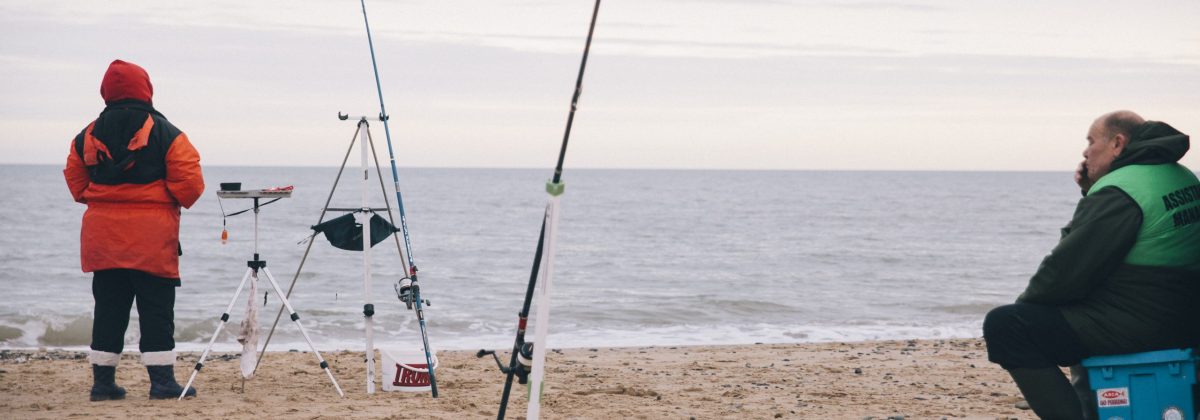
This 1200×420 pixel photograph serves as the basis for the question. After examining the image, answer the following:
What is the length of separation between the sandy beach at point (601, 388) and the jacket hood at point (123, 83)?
1.50 m

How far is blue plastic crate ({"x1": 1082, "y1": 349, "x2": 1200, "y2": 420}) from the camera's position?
3566 mm

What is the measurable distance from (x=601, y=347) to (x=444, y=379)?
2.63 metres

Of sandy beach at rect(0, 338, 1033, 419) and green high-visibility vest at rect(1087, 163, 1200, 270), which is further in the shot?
sandy beach at rect(0, 338, 1033, 419)

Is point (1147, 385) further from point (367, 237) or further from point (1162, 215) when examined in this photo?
point (367, 237)

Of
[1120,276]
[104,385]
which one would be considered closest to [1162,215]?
[1120,276]

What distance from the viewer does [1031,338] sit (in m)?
3.72

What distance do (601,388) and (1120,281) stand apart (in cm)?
318

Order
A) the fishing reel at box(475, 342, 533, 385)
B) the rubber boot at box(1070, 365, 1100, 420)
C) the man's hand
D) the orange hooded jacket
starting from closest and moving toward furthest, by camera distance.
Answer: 1. the fishing reel at box(475, 342, 533, 385)
2. the rubber boot at box(1070, 365, 1100, 420)
3. the man's hand
4. the orange hooded jacket

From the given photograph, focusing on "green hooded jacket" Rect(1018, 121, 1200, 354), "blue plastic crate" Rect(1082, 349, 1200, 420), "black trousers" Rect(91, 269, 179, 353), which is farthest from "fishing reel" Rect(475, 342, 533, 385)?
"black trousers" Rect(91, 269, 179, 353)

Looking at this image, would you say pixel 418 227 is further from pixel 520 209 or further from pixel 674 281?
pixel 674 281

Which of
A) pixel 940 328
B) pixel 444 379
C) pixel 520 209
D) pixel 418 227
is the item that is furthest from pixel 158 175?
pixel 520 209

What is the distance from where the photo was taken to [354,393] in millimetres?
5832

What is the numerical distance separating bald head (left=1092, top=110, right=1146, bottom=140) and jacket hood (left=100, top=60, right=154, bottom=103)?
4228mm

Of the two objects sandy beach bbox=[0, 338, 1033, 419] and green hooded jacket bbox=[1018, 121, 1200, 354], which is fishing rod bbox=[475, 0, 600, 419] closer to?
green hooded jacket bbox=[1018, 121, 1200, 354]
